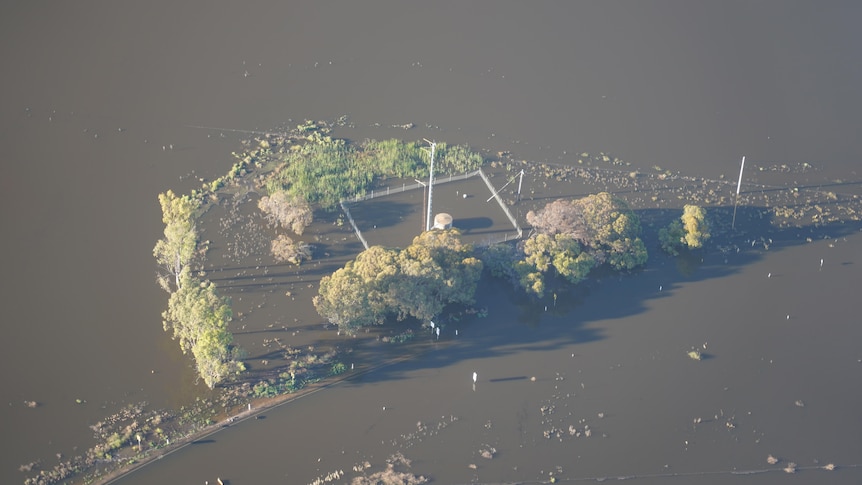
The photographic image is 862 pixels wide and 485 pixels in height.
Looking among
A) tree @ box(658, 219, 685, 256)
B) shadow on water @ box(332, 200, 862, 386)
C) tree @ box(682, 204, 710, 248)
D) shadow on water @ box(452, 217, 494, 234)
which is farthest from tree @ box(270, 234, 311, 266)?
tree @ box(682, 204, 710, 248)

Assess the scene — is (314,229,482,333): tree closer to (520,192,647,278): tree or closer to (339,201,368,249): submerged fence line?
(339,201,368,249): submerged fence line

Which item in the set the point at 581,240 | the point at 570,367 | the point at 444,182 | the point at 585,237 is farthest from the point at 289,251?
the point at 570,367

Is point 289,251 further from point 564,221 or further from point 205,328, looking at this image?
point 564,221

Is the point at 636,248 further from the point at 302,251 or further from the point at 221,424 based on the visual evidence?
the point at 221,424

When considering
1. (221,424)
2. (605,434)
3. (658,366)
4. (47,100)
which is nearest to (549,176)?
(658,366)

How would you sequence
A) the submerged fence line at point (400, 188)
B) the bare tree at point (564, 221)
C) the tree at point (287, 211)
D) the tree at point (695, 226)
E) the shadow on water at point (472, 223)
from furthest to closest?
the submerged fence line at point (400, 188) < the shadow on water at point (472, 223) < the tree at point (695, 226) < the tree at point (287, 211) < the bare tree at point (564, 221)

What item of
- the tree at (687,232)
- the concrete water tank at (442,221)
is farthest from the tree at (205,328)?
the tree at (687,232)

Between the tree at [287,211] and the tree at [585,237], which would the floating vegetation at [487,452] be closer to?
the tree at [585,237]
